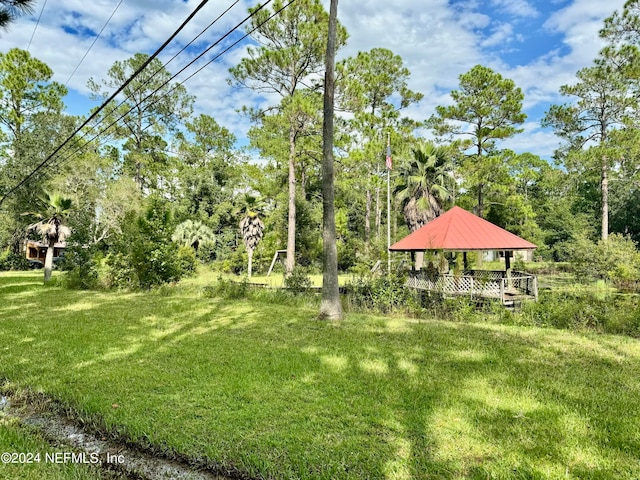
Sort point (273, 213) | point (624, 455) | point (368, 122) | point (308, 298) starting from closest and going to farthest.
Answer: point (624, 455) → point (308, 298) → point (368, 122) → point (273, 213)

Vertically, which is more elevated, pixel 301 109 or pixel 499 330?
pixel 301 109

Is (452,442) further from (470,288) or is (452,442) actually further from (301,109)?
(301,109)

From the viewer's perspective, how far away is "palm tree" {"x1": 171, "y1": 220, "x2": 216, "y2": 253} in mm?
26450

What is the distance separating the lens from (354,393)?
4.00 metres

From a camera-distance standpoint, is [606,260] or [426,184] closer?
[606,260]

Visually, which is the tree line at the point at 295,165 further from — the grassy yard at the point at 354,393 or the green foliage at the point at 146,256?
the grassy yard at the point at 354,393

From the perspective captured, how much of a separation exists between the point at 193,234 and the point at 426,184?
17213 millimetres

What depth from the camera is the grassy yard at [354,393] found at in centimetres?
275

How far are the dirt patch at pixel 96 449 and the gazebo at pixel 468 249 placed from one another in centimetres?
866

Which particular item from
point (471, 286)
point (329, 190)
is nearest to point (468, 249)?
point (471, 286)

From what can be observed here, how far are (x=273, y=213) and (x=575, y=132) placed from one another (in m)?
21.7

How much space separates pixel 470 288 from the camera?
11133 millimetres

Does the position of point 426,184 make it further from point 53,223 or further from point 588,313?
point 53,223

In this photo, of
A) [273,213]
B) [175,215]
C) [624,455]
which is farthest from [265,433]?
[175,215]
